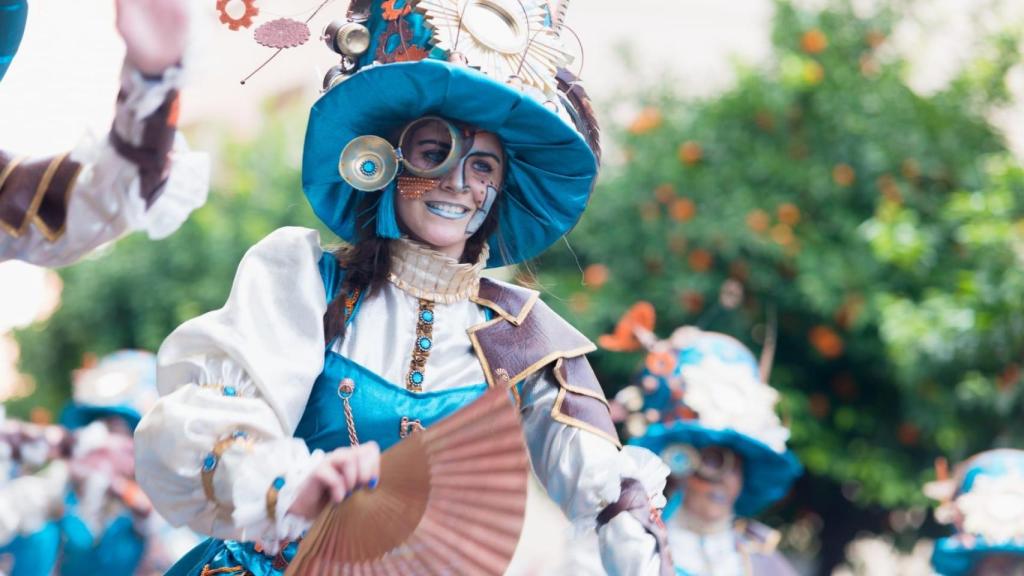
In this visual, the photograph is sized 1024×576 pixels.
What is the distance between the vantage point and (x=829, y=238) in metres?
9.01

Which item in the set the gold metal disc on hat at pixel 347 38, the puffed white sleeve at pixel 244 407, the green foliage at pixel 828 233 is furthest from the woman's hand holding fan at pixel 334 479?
the green foliage at pixel 828 233

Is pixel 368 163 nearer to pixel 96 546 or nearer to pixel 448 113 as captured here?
pixel 448 113

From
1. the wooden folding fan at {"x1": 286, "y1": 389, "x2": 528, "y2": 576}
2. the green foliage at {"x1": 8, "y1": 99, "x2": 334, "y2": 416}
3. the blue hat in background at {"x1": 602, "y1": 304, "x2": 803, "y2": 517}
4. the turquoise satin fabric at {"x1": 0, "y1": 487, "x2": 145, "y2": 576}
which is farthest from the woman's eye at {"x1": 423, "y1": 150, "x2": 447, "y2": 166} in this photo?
the green foliage at {"x1": 8, "y1": 99, "x2": 334, "y2": 416}

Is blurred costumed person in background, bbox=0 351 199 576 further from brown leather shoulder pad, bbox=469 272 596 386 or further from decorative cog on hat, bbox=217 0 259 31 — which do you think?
decorative cog on hat, bbox=217 0 259 31

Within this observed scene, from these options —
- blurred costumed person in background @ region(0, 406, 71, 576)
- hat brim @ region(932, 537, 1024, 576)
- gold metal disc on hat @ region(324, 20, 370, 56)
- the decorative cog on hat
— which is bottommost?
blurred costumed person in background @ region(0, 406, 71, 576)

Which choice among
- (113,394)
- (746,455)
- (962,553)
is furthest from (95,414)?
(962,553)

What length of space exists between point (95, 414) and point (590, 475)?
14.8ft

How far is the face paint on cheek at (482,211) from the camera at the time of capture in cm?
368

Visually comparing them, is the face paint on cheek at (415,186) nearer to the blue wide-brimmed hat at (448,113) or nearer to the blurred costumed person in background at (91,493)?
the blue wide-brimmed hat at (448,113)

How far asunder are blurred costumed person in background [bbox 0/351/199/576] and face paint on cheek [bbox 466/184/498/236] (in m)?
3.05

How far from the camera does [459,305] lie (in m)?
3.73

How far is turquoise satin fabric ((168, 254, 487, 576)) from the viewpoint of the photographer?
3.42 m

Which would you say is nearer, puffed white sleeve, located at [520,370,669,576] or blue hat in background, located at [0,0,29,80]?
blue hat in background, located at [0,0,29,80]

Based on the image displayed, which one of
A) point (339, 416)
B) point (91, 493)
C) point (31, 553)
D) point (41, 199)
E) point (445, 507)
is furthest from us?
point (91, 493)
